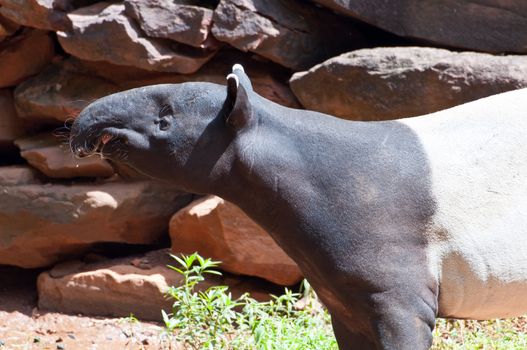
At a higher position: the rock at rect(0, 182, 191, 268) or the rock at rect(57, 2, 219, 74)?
the rock at rect(57, 2, 219, 74)

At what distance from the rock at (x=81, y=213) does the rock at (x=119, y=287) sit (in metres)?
0.16

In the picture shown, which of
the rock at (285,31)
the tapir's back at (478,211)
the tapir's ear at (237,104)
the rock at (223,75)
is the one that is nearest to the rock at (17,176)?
the rock at (223,75)

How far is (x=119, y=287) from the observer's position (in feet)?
15.8

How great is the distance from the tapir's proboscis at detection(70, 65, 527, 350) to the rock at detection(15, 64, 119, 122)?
2.55 m

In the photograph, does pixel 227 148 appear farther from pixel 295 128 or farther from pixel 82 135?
pixel 82 135

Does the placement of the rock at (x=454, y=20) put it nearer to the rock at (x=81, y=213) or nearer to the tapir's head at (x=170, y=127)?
the rock at (x=81, y=213)

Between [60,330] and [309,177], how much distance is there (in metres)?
2.87

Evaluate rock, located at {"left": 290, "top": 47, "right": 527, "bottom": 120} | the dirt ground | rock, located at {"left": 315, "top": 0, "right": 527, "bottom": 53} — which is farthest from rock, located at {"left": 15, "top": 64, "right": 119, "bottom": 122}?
rock, located at {"left": 315, "top": 0, "right": 527, "bottom": 53}

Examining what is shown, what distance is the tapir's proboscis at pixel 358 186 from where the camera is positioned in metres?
2.20

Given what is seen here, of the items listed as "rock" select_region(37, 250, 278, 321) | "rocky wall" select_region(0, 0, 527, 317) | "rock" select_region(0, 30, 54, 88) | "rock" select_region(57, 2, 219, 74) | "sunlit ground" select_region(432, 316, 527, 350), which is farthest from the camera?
"rock" select_region(0, 30, 54, 88)

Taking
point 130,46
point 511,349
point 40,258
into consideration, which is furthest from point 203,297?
point 40,258

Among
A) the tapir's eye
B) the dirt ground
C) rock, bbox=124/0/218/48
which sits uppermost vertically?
the tapir's eye

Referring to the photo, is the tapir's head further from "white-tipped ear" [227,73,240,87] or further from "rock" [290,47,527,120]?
"rock" [290,47,527,120]

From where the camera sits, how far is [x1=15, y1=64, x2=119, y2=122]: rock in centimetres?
479
